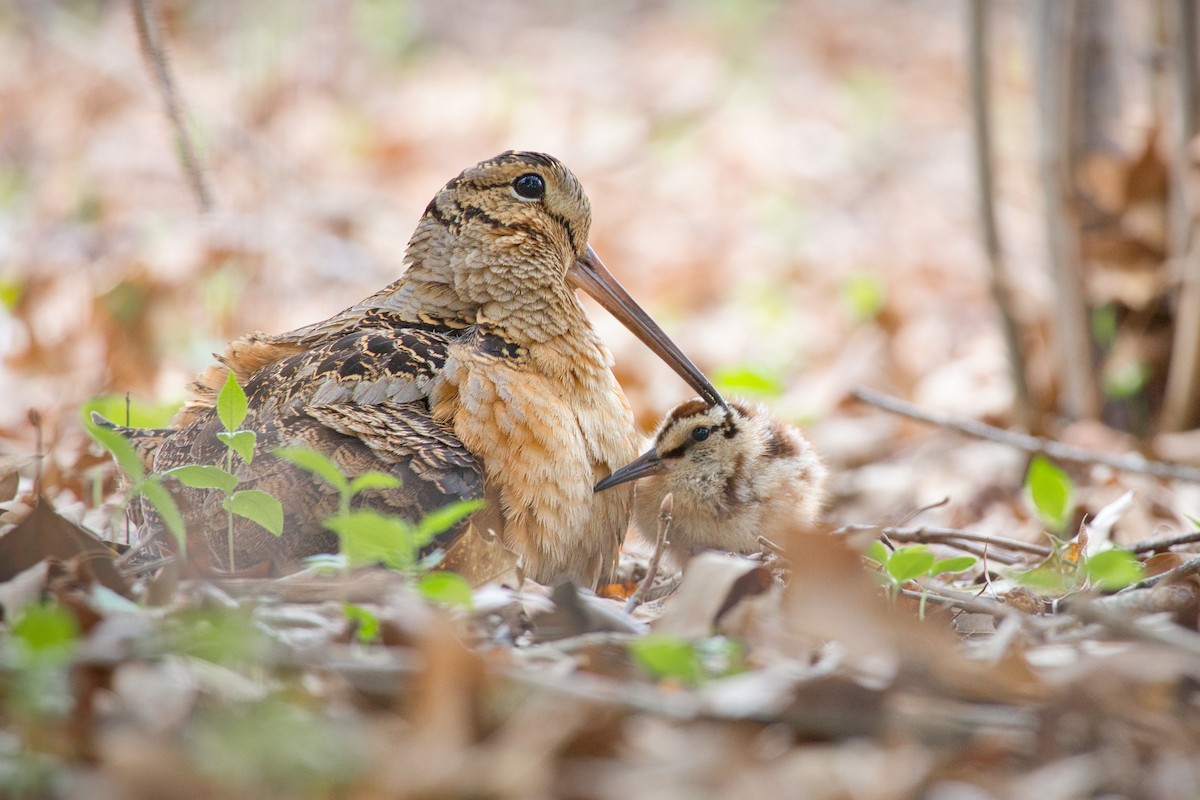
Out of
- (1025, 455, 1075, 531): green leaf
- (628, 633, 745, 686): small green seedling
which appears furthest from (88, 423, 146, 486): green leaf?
(1025, 455, 1075, 531): green leaf

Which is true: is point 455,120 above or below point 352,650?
above

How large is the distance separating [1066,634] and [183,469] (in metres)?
1.81

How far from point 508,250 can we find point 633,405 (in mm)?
2299

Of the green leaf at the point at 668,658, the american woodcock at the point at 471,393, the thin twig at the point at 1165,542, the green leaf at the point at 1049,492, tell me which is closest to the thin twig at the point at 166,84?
the american woodcock at the point at 471,393

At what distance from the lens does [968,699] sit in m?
2.11

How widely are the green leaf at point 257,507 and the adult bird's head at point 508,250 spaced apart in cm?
95

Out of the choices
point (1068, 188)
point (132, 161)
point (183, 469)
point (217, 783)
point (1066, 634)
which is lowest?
point (1066, 634)

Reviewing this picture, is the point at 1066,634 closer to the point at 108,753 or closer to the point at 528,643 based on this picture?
the point at 528,643

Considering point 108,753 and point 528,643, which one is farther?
point 528,643

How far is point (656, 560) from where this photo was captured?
302 cm

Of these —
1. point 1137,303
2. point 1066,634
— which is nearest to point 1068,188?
point 1137,303

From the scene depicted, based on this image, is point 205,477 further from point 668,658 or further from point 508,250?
point 508,250

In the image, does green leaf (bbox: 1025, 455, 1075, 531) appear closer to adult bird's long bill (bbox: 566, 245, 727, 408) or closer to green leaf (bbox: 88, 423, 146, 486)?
adult bird's long bill (bbox: 566, 245, 727, 408)

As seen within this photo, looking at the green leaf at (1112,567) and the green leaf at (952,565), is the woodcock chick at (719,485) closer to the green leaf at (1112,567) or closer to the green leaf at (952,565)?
the green leaf at (952,565)
